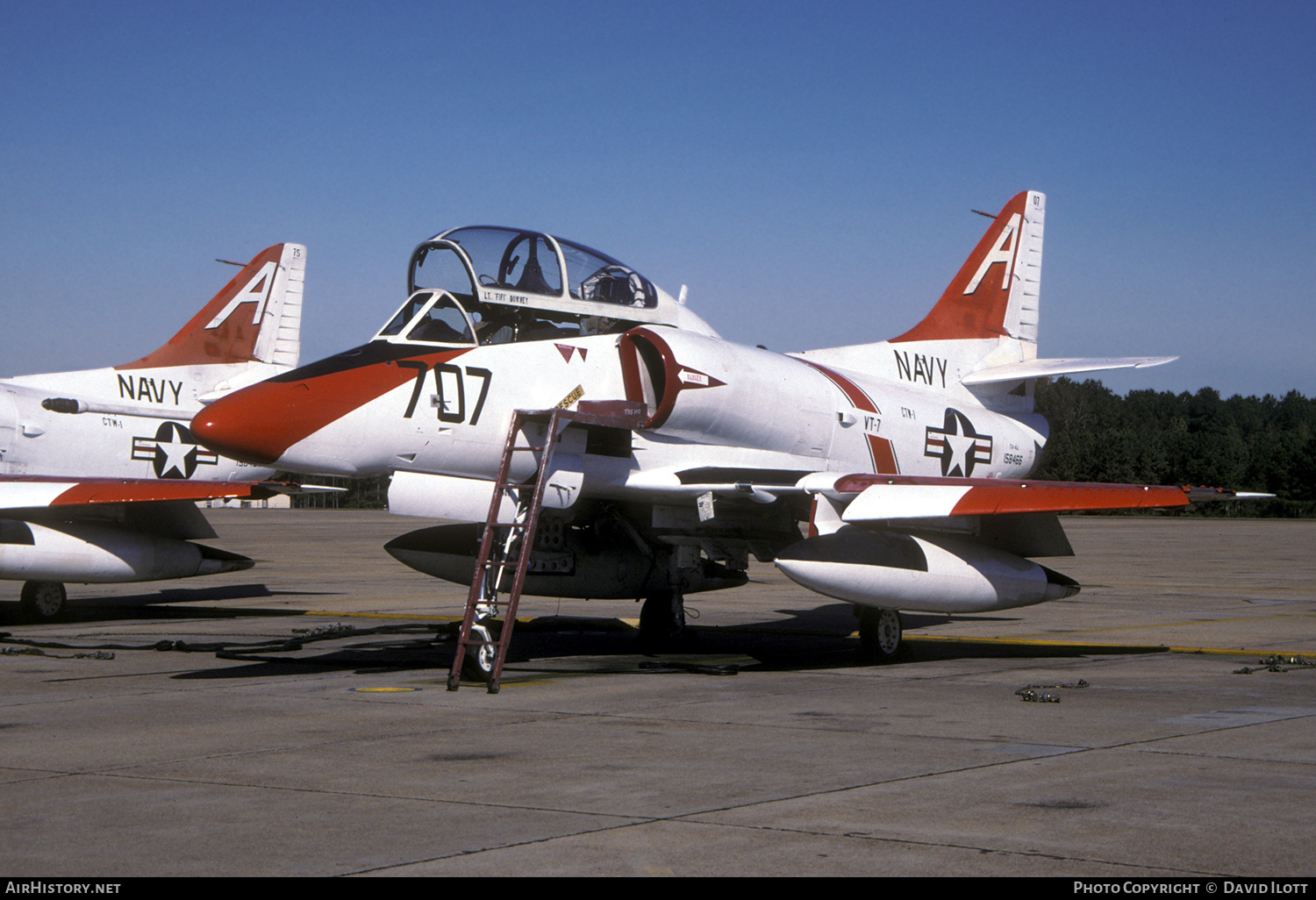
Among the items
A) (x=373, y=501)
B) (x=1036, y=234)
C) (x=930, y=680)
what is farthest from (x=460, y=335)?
(x=373, y=501)

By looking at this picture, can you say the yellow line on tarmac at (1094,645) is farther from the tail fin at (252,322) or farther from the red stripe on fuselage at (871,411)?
the tail fin at (252,322)

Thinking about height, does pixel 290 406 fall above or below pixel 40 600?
above

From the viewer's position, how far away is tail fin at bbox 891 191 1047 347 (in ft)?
55.2

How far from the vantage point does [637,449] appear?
11.8m

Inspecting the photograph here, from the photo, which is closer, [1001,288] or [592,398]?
[592,398]

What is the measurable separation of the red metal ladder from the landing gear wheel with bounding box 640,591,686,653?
10.1ft

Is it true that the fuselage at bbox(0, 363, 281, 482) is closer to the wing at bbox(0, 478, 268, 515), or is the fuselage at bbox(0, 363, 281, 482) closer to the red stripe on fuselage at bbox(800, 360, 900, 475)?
the wing at bbox(0, 478, 268, 515)

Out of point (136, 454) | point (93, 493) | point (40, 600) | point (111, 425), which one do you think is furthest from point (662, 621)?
point (111, 425)

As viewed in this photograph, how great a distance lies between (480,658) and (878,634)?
15.0ft

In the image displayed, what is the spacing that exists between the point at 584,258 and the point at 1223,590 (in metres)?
16.0

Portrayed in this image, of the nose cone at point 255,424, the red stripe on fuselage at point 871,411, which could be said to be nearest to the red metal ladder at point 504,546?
the nose cone at point 255,424

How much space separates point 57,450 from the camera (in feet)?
60.1

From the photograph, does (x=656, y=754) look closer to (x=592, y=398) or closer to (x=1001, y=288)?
(x=592, y=398)

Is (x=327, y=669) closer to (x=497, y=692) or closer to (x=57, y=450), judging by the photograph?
(x=497, y=692)
